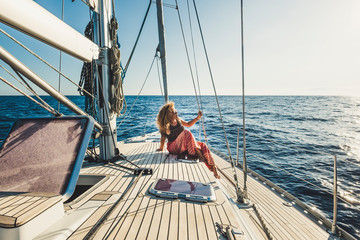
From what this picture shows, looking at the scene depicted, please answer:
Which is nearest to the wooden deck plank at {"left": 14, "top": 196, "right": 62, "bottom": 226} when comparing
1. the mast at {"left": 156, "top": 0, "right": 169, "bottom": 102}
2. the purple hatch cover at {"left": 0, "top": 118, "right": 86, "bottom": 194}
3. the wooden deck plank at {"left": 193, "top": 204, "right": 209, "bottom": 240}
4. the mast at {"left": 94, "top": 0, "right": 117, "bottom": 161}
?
the purple hatch cover at {"left": 0, "top": 118, "right": 86, "bottom": 194}

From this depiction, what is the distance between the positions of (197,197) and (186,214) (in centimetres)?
27

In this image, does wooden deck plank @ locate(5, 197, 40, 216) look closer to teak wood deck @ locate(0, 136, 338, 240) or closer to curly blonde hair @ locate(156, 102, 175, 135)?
teak wood deck @ locate(0, 136, 338, 240)

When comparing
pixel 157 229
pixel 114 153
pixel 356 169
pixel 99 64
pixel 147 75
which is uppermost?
pixel 147 75

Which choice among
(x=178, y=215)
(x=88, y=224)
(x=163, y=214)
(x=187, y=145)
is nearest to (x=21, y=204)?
(x=88, y=224)

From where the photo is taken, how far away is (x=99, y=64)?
2805 mm

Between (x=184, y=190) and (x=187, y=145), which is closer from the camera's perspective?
(x=184, y=190)

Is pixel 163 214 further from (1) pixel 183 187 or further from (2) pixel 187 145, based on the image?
(2) pixel 187 145

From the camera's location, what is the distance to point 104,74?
2.84 metres

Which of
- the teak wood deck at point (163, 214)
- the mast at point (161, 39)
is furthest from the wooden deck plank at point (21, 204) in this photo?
the mast at point (161, 39)

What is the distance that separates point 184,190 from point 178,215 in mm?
399

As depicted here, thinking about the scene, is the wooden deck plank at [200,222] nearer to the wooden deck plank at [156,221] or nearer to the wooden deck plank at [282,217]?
the wooden deck plank at [156,221]

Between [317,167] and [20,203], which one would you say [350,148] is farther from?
[20,203]

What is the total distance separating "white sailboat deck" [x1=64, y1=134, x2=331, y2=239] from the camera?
1.34 metres

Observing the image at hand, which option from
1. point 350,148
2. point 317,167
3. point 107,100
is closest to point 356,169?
point 317,167
